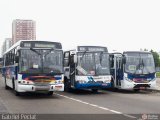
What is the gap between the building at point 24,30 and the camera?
62759mm

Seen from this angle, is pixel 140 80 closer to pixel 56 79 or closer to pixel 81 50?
pixel 81 50

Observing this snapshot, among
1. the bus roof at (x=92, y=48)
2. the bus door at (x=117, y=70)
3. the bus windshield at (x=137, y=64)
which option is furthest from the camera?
the bus door at (x=117, y=70)

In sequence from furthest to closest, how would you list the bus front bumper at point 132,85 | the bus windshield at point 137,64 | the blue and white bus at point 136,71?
the bus windshield at point 137,64 → the blue and white bus at point 136,71 → the bus front bumper at point 132,85

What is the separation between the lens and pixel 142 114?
12.5 metres

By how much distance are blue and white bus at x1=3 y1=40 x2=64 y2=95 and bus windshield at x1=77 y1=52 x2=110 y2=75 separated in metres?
3.18

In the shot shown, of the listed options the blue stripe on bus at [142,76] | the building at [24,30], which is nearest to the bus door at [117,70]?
the blue stripe on bus at [142,76]

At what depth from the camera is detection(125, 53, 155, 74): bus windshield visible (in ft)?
78.8

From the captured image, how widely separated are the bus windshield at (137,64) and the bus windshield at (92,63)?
2.12m

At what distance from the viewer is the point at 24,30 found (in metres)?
63.3

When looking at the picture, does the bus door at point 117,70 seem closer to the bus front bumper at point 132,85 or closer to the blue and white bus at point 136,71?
the blue and white bus at point 136,71

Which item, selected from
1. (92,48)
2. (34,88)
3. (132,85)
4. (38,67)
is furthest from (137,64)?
(34,88)

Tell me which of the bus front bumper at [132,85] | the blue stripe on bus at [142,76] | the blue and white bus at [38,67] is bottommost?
the bus front bumper at [132,85]

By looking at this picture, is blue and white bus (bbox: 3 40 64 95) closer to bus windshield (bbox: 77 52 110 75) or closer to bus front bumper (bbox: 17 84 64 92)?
bus front bumper (bbox: 17 84 64 92)

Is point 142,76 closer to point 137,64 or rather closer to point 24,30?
point 137,64
